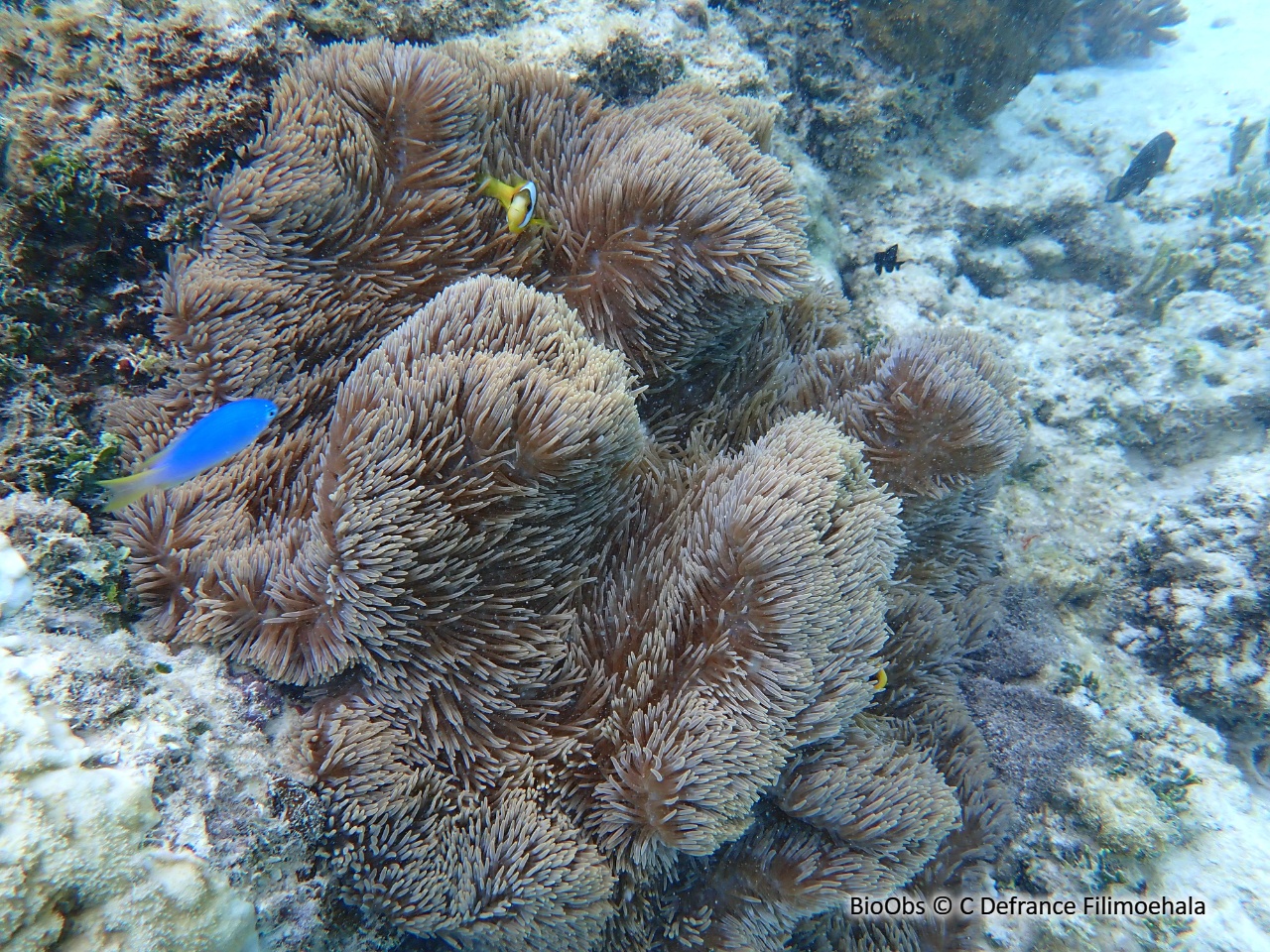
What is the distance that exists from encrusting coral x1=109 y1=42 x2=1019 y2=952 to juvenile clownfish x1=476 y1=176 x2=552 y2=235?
0.25 feet

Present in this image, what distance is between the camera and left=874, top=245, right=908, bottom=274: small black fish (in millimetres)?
4750

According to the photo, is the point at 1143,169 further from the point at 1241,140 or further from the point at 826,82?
the point at 826,82

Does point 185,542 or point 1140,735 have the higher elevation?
point 185,542

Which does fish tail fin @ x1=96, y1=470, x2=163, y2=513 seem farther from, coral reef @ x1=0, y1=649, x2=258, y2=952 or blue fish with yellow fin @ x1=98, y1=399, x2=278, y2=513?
coral reef @ x1=0, y1=649, x2=258, y2=952

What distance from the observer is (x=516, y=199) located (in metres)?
2.55

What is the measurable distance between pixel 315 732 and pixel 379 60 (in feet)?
7.95

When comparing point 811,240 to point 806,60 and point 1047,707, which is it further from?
point 1047,707

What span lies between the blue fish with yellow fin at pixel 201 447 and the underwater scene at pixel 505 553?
10mm

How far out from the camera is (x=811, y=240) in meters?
4.35

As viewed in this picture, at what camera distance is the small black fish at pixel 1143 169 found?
672 cm

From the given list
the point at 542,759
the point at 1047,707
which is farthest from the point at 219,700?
the point at 1047,707

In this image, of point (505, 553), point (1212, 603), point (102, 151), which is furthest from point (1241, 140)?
point (102, 151)

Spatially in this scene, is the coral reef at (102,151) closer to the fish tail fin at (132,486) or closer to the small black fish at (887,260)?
the fish tail fin at (132,486)

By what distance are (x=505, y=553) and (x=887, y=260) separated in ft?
13.0
